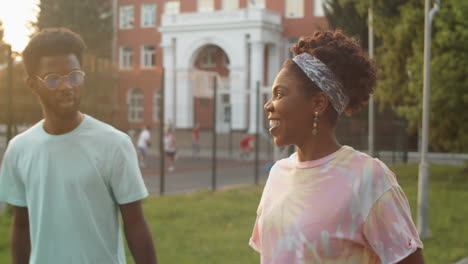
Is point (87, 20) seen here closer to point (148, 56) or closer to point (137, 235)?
point (148, 56)

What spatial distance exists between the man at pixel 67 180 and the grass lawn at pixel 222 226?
4.33 metres

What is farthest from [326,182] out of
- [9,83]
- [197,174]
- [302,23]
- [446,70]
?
[302,23]

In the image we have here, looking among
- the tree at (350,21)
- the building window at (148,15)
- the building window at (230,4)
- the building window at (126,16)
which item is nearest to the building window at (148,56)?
the building window at (148,15)

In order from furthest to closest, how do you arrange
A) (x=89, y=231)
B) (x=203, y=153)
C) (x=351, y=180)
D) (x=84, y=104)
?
1. (x=203, y=153)
2. (x=84, y=104)
3. (x=89, y=231)
4. (x=351, y=180)

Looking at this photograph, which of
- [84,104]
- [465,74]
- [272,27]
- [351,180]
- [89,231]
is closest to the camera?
[351,180]

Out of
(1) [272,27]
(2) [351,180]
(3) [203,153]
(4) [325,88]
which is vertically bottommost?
(3) [203,153]

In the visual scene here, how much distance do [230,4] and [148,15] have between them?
24.9 ft

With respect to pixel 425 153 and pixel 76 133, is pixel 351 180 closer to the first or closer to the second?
pixel 76 133

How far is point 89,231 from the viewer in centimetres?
289

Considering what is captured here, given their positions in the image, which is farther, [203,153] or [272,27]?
A: [272,27]

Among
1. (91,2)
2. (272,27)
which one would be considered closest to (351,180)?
(272,27)

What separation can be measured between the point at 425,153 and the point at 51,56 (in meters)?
7.69

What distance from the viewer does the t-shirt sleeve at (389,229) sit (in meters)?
2.19

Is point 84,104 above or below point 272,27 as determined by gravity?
below
